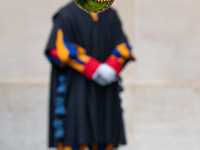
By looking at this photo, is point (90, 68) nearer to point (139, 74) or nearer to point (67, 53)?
point (67, 53)

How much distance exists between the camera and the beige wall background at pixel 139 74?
20.1 ft

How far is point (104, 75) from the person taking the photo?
4.20m

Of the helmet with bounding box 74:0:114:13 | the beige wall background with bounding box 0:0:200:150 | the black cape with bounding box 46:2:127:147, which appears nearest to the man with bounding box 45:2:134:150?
the black cape with bounding box 46:2:127:147

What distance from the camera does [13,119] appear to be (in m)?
6.12

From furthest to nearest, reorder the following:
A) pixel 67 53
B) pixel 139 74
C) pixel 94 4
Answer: pixel 139 74 → pixel 67 53 → pixel 94 4

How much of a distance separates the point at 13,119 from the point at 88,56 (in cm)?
209

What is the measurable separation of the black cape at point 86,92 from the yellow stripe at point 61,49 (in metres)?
0.03

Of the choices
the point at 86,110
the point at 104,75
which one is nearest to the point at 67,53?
the point at 104,75

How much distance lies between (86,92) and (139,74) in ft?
6.92

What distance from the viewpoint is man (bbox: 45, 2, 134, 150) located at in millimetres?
4227

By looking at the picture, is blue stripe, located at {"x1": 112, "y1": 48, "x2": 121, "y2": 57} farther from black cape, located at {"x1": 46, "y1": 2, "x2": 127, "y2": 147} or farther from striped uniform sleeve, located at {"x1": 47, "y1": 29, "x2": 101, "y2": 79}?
striped uniform sleeve, located at {"x1": 47, "y1": 29, "x2": 101, "y2": 79}

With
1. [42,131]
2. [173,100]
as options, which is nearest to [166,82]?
[173,100]

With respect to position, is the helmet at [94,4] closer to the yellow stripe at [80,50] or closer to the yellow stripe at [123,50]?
the yellow stripe at [80,50]

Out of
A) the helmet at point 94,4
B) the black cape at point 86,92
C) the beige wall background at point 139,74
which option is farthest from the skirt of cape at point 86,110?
the beige wall background at point 139,74
